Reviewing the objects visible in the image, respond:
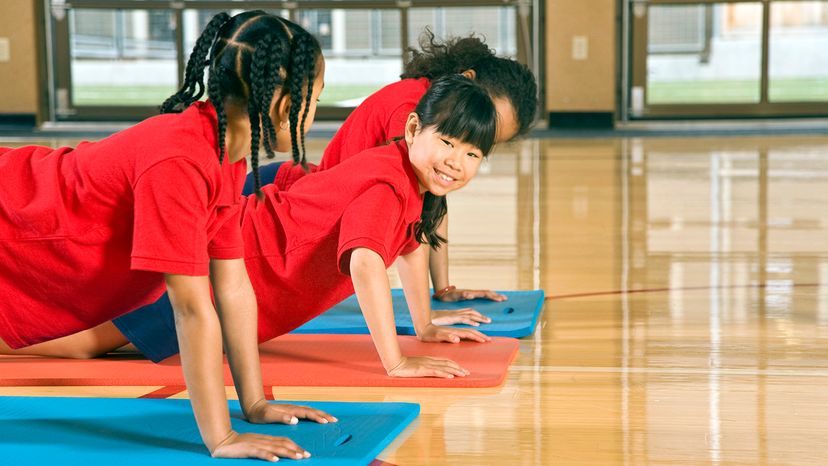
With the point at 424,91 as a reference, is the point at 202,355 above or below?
below

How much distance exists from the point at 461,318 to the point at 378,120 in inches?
17.2

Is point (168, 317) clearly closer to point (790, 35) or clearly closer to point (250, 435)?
point (250, 435)

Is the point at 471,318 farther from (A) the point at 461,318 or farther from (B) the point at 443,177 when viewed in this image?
(B) the point at 443,177

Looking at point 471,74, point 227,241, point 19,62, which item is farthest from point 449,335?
point 19,62

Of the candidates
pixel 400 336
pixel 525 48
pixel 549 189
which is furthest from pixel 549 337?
pixel 525 48

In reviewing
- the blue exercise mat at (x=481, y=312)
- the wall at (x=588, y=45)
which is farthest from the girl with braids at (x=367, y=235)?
the wall at (x=588, y=45)

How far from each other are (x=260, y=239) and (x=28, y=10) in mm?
7151

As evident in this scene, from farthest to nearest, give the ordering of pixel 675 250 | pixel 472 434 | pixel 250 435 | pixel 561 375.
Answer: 1. pixel 675 250
2. pixel 561 375
3. pixel 472 434
4. pixel 250 435

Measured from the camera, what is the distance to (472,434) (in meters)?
1.56

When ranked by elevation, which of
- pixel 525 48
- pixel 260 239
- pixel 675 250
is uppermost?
pixel 525 48

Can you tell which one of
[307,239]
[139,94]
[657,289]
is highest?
[139,94]

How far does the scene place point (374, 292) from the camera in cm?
178

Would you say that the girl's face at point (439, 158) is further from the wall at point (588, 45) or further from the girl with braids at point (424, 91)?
the wall at point (588, 45)

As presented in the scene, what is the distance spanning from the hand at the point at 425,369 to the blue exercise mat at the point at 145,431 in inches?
6.6
